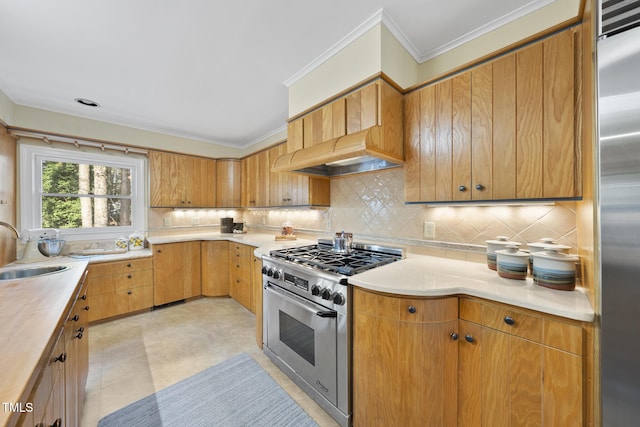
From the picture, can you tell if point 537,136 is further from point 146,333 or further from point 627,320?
point 146,333

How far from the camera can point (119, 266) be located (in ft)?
9.90

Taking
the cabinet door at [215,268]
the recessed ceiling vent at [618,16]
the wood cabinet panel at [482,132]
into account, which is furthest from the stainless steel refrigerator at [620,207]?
the cabinet door at [215,268]

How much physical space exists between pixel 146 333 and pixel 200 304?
848mm

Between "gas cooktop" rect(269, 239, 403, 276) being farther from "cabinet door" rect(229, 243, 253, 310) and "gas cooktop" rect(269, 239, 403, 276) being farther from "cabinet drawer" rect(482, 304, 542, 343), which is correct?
"cabinet door" rect(229, 243, 253, 310)

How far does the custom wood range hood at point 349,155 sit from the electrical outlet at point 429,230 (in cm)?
56

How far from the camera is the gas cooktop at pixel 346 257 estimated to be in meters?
1.63

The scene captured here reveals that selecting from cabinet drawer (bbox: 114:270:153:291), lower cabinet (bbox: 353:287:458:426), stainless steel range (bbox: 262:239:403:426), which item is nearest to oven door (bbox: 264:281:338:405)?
stainless steel range (bbox: 262:239:403:426)

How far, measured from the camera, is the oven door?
1.59 meters

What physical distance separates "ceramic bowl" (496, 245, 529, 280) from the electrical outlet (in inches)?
22.6

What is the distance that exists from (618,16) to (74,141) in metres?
4.70

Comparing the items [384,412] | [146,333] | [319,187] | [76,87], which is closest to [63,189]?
[76,87]

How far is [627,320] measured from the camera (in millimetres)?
812

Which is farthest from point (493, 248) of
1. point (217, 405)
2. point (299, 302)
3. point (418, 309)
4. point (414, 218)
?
point (217, 405)

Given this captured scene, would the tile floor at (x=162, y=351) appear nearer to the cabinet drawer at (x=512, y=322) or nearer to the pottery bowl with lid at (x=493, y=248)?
the cabinet drawer at (x=512, y=322)
